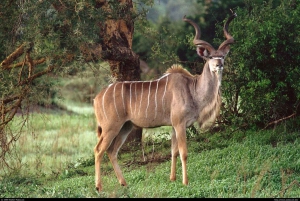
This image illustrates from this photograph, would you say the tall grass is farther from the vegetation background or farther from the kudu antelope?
the kudu antelope

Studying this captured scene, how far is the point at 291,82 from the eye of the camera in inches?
323

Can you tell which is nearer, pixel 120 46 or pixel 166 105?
pixel 166 105

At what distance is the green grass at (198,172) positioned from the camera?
20.5 ft

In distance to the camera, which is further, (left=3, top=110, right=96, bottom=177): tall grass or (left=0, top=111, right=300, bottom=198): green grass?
(left=3, top=110, right=96, bottom=177): tall grass

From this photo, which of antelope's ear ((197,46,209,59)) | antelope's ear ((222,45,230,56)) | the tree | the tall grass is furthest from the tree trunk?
antelope's ear ((222,45,230,56))

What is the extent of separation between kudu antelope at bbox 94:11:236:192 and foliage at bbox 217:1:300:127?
0.90 meters

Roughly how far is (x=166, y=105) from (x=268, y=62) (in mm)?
1662

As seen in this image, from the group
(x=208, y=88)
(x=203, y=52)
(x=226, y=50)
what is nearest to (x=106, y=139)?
(x=208, y=88)

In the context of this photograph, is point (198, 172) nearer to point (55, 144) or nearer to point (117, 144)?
point (117, 144)

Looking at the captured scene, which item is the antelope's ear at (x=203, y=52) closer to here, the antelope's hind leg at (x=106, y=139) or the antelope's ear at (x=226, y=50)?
the antelope's ear at (x=226, y=50)

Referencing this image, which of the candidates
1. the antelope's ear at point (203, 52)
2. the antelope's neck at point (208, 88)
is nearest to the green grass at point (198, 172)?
the antelope's neck at point (208, 88)

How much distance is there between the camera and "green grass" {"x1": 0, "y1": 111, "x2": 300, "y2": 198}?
626 centimetres

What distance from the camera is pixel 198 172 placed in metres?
7.49

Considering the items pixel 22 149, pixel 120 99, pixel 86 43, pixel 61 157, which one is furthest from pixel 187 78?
pixel 22 149
